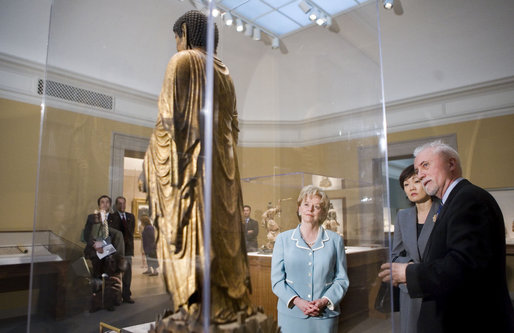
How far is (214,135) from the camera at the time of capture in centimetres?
192

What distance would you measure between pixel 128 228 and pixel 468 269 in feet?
6.15

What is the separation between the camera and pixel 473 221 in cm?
211

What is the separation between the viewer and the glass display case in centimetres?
199

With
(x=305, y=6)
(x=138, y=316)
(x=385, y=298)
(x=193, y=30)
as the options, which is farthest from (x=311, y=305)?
(x=305, y=6)

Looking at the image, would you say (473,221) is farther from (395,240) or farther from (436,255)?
(395,240)

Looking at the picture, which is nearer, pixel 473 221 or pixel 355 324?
pixel 473 221

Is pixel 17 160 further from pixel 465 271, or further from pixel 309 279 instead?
pixel 465 271

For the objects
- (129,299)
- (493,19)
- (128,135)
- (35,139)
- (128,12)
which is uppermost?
(493,19)

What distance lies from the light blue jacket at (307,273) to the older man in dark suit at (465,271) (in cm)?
44

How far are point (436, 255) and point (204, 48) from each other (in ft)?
5.85

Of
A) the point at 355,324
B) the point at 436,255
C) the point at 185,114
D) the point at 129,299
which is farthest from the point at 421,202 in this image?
the point at 129,299

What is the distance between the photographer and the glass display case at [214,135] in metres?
1.99

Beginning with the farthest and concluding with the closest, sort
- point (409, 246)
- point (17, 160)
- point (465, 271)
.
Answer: point (17, 160)
point (409, 246)
point (465, 271)

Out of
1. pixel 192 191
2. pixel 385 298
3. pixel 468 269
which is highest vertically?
pixel 192 191
